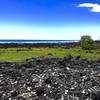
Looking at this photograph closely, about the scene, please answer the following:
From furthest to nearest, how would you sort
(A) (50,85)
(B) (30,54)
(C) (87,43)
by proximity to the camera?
(C) (87,43) → (B) (30,54) → (A) (50,85)

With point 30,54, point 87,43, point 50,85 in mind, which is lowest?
point 30,54

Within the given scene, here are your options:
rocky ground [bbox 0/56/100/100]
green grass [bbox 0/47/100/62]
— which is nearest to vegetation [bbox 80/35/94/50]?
green grass [bbox 0/47/100/62]

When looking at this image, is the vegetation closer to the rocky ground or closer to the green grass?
the green grass

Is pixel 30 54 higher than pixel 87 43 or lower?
lower

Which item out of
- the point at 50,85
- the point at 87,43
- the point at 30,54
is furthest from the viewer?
the point at 87,43

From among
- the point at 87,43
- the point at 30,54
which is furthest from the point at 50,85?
the point at 87,43

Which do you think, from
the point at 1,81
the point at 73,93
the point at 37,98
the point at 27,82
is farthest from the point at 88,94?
the point at 1,81

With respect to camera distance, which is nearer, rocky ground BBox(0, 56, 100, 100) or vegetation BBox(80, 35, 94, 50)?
rocky ground BBox(0, 56, 100, 100)

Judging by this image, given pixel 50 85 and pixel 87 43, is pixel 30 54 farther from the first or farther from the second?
pixel 50 85

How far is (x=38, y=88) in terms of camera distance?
26438 millimetres

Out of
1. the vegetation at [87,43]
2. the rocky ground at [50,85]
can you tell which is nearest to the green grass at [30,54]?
the vegetation at [87,43]

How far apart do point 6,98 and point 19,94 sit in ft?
3.53

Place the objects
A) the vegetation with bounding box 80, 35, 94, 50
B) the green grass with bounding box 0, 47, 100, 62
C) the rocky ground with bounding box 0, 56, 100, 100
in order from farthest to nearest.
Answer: the vegetation with bounding box 80, 35, 94, 50 → the green grass with bounding box 0, 47, 100, 62 → the rocky ground with bounding box 0, 56, 100, 100

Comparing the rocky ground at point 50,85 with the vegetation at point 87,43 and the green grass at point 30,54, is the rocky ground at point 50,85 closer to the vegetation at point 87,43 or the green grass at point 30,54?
the green grass at point 30,54
